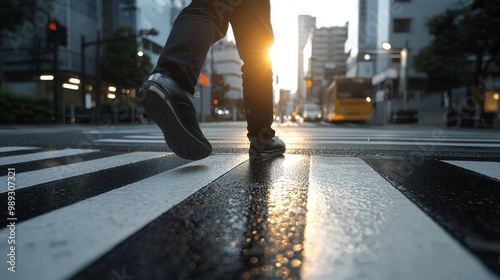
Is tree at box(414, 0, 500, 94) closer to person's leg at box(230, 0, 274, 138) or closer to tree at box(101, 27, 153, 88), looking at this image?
person's leg at box(230, 0, 274, 138)

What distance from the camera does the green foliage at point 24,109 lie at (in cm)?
1323

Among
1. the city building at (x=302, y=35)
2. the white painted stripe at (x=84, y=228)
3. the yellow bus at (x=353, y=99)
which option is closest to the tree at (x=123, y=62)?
the yellow bus at (x=353, y=99)

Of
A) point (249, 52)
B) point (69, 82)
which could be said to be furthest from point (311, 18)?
point (249, 52)

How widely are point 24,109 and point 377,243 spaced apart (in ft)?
54.0

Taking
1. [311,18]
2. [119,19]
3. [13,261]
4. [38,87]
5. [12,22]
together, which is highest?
[311,18]

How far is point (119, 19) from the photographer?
27.8 m

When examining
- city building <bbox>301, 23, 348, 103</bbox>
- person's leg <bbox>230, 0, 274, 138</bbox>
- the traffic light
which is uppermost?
city building <bbox>301, 23, 348, 103</bbox>

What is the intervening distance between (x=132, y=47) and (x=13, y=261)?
88.5 feet

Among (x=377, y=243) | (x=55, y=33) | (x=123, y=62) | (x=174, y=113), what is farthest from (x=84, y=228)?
(x=123, y=62)

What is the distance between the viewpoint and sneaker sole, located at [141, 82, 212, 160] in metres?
1.33

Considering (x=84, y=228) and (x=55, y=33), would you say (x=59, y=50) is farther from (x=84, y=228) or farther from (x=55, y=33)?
(x=84, y=228)

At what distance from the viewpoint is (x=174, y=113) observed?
4.46 feet

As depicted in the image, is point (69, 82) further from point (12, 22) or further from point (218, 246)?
point (218, 246)

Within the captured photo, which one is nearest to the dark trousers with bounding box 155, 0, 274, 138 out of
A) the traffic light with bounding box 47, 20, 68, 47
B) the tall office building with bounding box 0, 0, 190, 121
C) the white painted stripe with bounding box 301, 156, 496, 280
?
the white painted stripe with bounding box 301, 156, 496, 280
